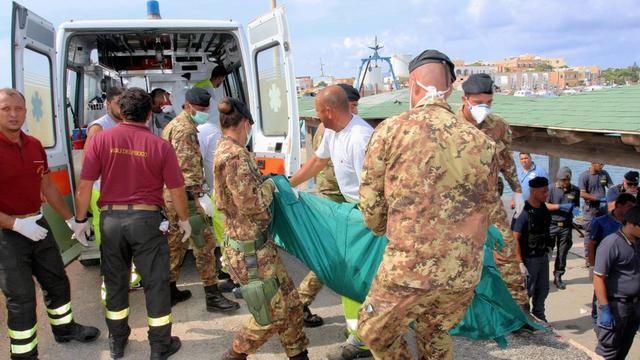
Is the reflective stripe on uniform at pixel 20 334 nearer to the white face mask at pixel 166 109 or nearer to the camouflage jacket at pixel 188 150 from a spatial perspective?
the camouflage jacket at pixel 188 150

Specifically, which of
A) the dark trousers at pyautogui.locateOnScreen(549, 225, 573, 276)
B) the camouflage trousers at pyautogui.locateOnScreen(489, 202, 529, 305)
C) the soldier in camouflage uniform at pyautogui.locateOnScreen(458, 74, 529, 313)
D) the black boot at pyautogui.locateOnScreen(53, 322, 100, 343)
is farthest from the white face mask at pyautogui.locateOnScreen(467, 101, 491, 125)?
the dark trousers at pyautogui.locateOnScreen(549, 225, 573, 276)

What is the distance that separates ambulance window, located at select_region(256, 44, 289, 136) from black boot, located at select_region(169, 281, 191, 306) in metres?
1.71

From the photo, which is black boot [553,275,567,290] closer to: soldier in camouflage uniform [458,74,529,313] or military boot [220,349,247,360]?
soldier in camouflage uniform [458,74,529,313]

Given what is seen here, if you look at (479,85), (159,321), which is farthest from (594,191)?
(159,321)

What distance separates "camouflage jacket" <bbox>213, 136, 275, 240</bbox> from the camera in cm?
270

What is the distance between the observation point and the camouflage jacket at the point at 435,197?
200 cm

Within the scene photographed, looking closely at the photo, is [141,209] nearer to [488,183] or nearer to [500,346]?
[488,183]

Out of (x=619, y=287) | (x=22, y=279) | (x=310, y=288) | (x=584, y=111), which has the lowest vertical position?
(x=619, y=287)

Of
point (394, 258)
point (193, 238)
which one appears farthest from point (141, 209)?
point (394, 258)

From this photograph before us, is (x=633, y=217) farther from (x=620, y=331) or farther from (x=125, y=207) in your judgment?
(x=125, y=207)

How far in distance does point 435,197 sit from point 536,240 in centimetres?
317

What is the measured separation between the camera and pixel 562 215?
659cm

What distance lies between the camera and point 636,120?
4129 millimetres

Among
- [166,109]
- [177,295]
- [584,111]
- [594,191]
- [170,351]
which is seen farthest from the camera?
[594,191]
